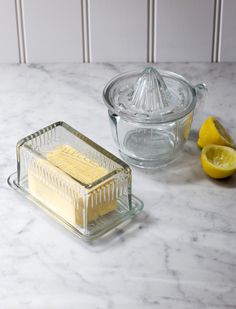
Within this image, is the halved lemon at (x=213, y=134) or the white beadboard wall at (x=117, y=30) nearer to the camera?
the halved lemon at (x=213, y=134)

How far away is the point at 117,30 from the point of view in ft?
6.41

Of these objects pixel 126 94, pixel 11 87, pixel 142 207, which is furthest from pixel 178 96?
pixel 11 87

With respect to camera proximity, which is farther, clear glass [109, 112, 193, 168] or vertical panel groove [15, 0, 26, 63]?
vertical panel groove [15, 0, 26, 63]

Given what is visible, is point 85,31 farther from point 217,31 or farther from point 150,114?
point 150,114

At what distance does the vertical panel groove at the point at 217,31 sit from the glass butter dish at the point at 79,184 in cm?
48

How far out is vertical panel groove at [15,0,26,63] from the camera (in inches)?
75.8

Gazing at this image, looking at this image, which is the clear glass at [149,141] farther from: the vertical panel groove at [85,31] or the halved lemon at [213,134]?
the vertical panel groove at [85,31]

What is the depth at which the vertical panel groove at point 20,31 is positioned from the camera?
192cm

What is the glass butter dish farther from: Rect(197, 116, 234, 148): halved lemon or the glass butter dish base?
Rect(197, 116, 234, 148): halved lemon

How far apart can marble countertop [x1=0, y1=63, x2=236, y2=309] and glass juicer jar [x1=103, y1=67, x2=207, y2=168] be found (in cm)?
4

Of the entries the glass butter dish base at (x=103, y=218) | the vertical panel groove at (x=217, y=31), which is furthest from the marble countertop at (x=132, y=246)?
the vertical panel groove at (x=217, y=31)

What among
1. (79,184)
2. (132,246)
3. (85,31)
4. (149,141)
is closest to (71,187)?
(79,184)

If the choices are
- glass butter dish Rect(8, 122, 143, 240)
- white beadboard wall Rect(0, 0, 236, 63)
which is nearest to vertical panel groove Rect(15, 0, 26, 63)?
white beadboard wall Rect(0, 0, 236, 63)

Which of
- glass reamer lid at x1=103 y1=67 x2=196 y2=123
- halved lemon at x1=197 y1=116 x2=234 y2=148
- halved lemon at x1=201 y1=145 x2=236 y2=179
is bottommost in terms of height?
halved lemon at x1=201 y1=145 x2=236 y2=179
